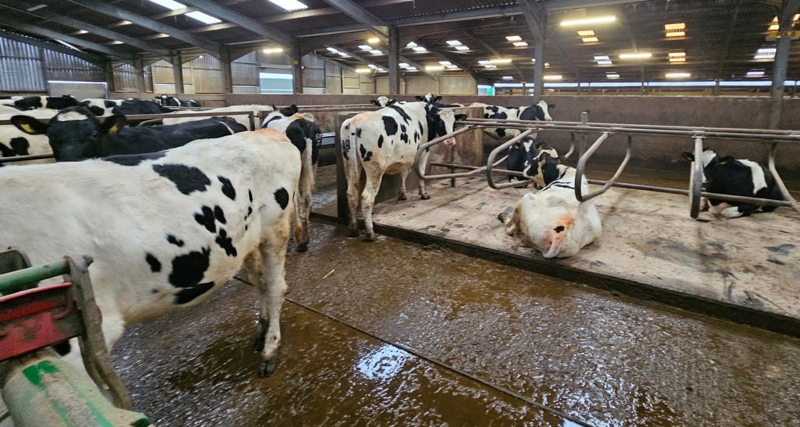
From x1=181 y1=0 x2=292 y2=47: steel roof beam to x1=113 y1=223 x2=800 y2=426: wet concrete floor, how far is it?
43.0 ft

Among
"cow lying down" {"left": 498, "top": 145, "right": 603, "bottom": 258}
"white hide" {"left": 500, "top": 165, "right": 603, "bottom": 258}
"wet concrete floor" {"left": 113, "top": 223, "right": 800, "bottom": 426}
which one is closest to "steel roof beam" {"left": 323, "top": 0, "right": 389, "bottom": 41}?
"cow lying down" {"left": 498, "top": 145, "right": 603, "bottom": 258}

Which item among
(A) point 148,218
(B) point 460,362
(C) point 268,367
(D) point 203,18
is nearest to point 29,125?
(A) point 148,218

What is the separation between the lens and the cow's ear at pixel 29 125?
126 inches

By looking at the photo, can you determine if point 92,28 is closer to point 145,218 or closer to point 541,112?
point 541,112

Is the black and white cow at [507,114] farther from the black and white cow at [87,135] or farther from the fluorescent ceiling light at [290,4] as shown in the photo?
the fluorescent ceiling light at [290,4]

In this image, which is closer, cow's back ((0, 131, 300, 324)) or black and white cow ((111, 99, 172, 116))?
cow's back ((0, 131, 300, 324))

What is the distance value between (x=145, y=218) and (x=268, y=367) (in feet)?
4.13

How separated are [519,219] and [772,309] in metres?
2.08

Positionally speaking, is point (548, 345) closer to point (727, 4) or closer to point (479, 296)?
point (479, 296)

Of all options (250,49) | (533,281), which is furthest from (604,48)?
(533,281)

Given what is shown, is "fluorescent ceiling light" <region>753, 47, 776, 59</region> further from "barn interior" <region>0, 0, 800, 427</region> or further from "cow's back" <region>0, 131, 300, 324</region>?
"cow's back" <region>0, 131, 300, 324</region>

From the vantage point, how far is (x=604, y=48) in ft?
54.8

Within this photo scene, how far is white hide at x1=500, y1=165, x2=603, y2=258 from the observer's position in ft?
12.6

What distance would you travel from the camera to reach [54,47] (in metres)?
22.4
